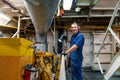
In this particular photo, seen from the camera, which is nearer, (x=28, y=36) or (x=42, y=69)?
(x=42, y=69)

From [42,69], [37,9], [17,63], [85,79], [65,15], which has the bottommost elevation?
[85,79]

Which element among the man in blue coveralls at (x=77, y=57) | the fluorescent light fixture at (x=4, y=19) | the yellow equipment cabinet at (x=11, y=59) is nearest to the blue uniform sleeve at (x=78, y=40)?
the man in blue coveralls at (x=77, y=57)

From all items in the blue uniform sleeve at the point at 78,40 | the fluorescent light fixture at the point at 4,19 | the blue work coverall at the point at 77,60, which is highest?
the fluorescent light fixture at the point at 4,19

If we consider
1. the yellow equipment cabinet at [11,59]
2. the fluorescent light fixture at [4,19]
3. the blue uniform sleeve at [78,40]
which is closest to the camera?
the yellow equipment cabinet at [11,59]

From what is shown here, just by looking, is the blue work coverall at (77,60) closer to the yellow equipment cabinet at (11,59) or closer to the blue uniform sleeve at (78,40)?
the blue uniform sleeve at (78,40)

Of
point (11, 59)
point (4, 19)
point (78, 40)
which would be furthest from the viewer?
point (4, 19)

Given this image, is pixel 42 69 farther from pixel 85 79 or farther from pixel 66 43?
pixel 66 43

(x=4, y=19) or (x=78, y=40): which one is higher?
(x=4, y=19)

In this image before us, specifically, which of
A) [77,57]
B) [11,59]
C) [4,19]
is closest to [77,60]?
[77,57]

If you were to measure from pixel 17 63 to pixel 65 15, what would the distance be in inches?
205

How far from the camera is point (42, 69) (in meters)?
3.11

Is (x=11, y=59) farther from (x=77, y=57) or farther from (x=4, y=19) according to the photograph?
(x=4, y=19)

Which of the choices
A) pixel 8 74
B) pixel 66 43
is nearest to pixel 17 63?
pixel 8 74

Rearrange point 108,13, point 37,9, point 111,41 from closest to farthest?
point 37,9 < point 108,13 < point 111,41
